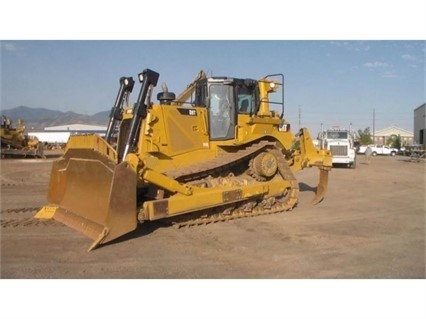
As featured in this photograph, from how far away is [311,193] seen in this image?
12.3 meters

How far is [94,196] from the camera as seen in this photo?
6594 millimetres

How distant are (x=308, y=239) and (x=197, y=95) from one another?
425cm

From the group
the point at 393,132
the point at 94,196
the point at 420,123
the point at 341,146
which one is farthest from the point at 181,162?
the point at 393,132

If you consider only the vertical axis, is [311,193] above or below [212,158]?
below

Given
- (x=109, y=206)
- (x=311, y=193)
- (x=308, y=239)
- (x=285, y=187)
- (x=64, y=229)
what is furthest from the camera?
(x=311, y=193)

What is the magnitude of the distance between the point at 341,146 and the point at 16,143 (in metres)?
24.9

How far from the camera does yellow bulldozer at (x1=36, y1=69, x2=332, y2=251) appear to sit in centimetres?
645

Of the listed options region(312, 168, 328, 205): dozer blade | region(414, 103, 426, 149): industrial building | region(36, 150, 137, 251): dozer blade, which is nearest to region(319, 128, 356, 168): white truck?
region(312, 168, 328, 205): dozer blade

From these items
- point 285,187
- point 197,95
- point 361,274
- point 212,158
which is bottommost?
point 361,274

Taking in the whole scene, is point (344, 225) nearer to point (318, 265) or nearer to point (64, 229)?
point (318, 265)

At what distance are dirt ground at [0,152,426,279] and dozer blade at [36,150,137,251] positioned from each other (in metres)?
0.25

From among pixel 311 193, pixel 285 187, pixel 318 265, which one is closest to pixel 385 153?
pixel 311 193

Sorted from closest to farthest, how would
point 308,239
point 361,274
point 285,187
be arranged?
point 361,274 < point 308,239 < point 285,187

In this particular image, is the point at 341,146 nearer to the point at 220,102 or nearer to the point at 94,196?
the point at 220,102
